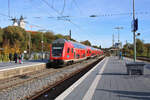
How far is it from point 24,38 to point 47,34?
26.2 meters

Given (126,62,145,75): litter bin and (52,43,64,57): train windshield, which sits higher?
(52,43,64,57): train windshield

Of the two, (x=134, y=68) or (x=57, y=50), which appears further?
(x=57, y=50)

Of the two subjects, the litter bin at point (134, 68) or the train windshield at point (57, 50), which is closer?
the litter bin at point (134, 68)

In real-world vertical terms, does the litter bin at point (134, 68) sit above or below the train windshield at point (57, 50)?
below

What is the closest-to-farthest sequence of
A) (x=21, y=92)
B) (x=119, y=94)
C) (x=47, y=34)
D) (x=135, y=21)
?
(x=119, y=94), (x=21, y=92), (x=135, y=21), (x=47, y=34)

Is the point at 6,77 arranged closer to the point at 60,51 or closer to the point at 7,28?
the point at 60,51

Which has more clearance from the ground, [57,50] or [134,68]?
[57,50]

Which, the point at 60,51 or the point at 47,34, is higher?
the point at 47,34

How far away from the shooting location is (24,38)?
60062 mm

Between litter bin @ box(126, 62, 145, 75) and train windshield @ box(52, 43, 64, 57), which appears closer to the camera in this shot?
litter bin @ box(126, 62, 145, 75)

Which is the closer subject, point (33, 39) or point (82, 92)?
point (82, 92)

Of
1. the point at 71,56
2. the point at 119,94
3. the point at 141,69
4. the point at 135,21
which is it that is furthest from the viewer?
the point at 71,56

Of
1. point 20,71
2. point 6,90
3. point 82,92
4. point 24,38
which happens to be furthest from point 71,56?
point 24,38

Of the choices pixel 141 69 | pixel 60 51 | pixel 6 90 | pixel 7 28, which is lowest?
pixel 6 90
